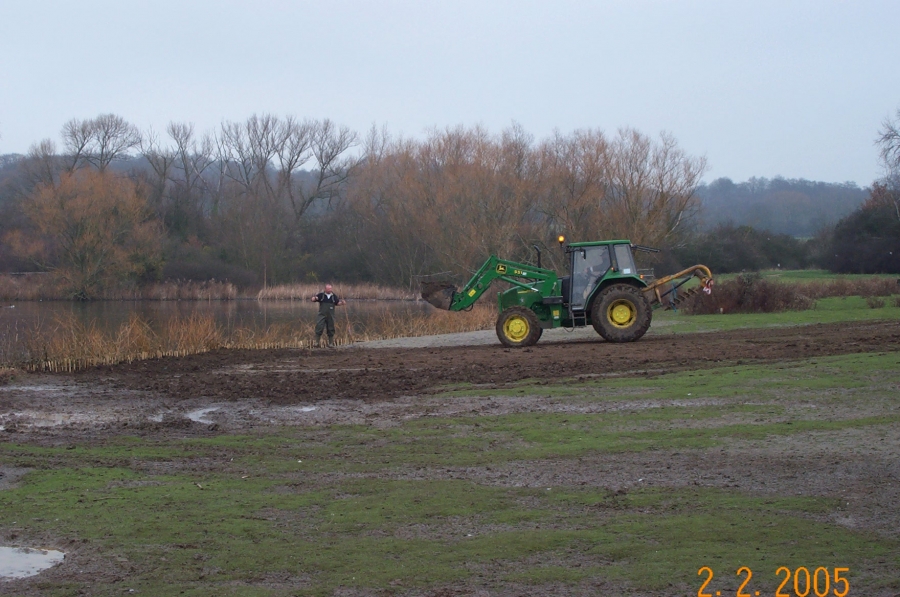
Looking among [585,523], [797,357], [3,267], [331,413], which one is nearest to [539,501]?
[585,523]

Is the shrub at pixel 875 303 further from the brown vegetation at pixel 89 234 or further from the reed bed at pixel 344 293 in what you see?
the brown vegetation at pixel 89 234

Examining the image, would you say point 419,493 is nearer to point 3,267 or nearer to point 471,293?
point 471,293

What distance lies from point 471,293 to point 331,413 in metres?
9.37

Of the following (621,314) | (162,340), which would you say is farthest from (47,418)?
(621,314)

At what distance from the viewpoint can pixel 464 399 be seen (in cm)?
1362

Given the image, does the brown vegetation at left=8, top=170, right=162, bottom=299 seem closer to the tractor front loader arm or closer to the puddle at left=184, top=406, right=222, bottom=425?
the tractor front loader arm

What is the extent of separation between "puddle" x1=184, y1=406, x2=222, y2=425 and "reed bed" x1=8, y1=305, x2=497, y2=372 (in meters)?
7.07

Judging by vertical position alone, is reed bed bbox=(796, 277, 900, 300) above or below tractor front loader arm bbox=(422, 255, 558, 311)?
below

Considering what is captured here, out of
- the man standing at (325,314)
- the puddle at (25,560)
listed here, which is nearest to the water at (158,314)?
the man standing at (325,314)

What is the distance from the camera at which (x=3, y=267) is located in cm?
6662

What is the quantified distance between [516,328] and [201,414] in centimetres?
995

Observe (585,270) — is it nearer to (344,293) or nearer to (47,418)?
(47,418)

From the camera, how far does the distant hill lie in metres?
136

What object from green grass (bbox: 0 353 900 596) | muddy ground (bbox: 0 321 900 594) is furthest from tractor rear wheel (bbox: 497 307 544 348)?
green grass (bbox: 0 353 900 596)
